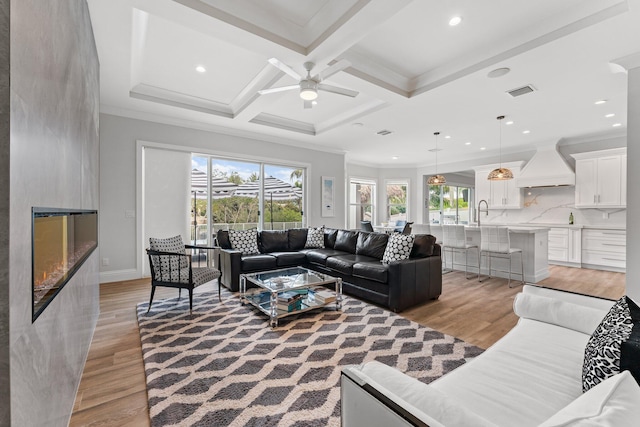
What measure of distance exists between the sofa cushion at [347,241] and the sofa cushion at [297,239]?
0.60 meters

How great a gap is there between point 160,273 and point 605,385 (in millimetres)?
3466

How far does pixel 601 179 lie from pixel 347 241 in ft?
17.6

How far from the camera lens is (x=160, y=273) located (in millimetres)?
3113

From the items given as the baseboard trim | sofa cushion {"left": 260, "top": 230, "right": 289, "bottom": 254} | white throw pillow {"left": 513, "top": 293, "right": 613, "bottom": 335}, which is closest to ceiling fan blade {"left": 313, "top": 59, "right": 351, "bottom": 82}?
white throw pillow {"left": 513, "top": 293, "right": 613, "bottom": 335}

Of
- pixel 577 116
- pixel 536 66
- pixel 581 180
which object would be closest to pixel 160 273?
pixel 536 66

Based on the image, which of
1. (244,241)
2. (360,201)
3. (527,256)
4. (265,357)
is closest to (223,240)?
(244,241)

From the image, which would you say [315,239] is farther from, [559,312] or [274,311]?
[559,312]

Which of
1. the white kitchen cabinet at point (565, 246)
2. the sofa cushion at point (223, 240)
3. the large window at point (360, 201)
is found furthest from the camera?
the large window at point (360, 201)

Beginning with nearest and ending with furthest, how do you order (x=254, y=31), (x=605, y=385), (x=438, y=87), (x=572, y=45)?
1. (x=605, y=385)
2. (x=254, y=31)
3. (x=572, y=45)
4. (x=438, y=87)

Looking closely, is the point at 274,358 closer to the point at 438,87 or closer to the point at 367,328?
the point at 367,328

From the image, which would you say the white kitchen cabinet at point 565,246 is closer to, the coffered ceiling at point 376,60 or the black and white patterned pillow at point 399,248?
the coffered ceiling at point 376,60

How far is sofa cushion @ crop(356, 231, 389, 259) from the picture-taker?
4137 mm

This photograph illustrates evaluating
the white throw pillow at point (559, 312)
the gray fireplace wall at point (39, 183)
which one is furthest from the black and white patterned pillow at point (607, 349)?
the gray fireplace wall at point (39, 183)

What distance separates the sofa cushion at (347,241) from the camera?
465 centimetres
